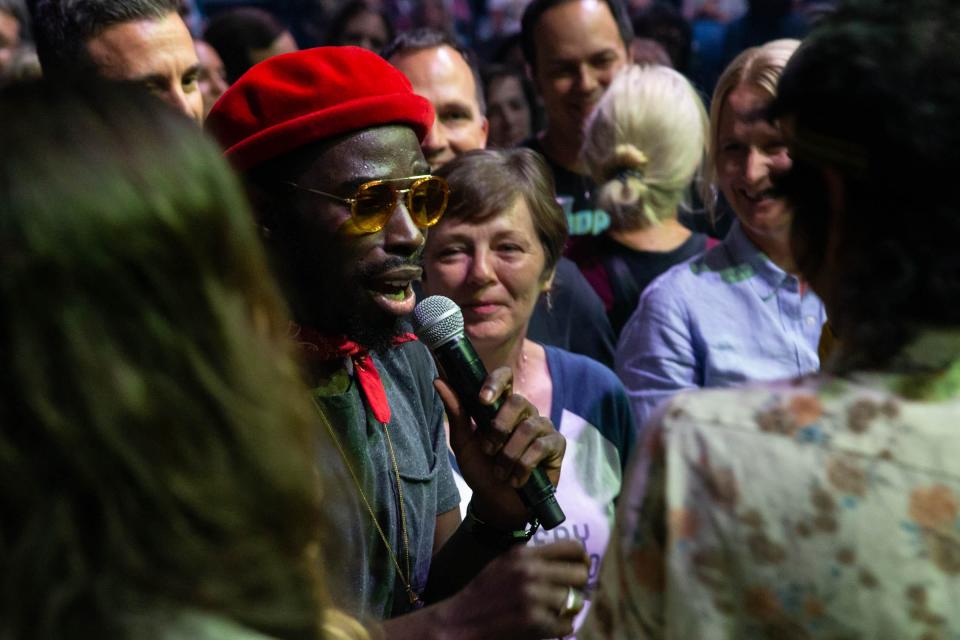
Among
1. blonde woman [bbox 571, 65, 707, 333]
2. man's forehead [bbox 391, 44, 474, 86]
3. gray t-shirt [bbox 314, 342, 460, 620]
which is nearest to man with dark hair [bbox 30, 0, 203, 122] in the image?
gray t-shirt [bbox 314, 342, 460, 620]

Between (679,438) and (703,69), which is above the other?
(679,438)

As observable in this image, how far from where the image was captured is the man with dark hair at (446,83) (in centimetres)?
438

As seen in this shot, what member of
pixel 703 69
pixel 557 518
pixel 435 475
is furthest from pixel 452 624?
pixel 703 69

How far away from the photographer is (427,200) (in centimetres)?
235

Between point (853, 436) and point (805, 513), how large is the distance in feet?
0.35

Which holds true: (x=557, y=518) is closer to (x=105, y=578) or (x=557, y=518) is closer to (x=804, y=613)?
(x=804, y=613)

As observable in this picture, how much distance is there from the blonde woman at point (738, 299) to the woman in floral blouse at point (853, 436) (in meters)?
2.06

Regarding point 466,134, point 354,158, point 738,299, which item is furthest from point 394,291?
point 466,134

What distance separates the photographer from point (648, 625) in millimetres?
1365

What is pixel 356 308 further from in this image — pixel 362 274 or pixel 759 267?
pixel 759 267

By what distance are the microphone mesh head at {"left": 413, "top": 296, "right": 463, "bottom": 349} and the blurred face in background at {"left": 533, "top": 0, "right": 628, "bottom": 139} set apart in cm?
294

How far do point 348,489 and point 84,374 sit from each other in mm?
1177

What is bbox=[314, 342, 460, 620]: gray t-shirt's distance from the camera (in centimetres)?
220

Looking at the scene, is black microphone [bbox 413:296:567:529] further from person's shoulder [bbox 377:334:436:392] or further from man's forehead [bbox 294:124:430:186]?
man's forehead [bbox 294:124:430:186]
